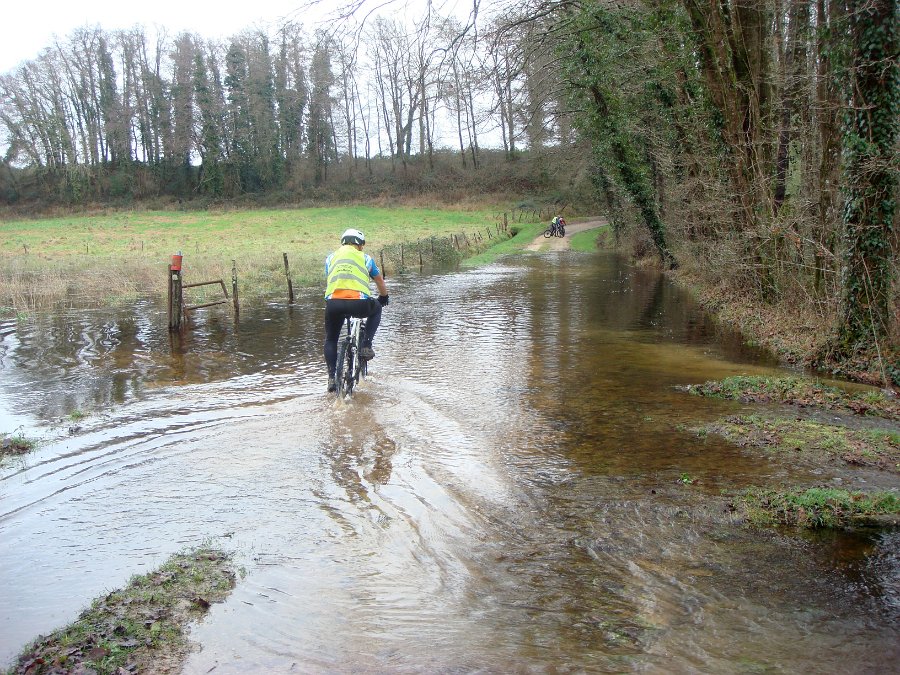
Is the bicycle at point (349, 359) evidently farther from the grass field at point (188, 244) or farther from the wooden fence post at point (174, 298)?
the grass field at point (188, 244)

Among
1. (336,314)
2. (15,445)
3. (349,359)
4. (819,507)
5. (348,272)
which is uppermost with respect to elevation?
(348,272)

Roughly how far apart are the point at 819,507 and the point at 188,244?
126ft

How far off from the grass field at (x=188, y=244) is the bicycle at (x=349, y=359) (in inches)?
496

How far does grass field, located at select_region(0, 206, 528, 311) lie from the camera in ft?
71.8

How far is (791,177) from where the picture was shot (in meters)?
14.8

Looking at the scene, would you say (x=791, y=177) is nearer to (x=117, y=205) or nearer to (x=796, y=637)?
(x=796, y=637)

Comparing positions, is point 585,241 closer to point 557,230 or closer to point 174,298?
point 557,230

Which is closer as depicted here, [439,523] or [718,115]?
[439,523]

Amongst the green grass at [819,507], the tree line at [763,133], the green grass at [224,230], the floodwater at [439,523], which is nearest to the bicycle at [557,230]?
the green grass at [224,230]

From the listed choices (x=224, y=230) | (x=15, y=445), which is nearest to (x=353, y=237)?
(x=15, y=445)

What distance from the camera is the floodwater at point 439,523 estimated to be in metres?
3.59

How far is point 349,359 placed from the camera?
27.9ft

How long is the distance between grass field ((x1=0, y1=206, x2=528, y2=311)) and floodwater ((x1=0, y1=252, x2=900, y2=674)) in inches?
480

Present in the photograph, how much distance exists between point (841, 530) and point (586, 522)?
1706 millimetres
